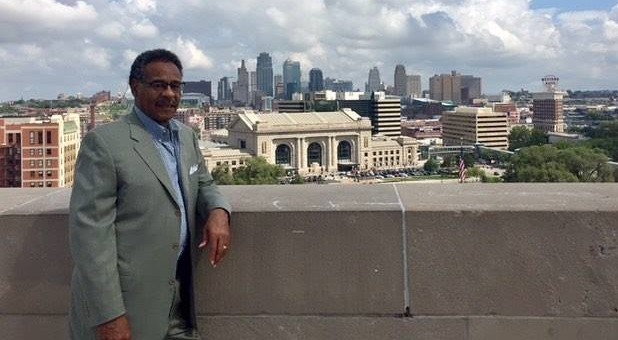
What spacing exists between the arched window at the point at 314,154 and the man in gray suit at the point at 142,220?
8998cm

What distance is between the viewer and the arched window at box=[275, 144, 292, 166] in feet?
300

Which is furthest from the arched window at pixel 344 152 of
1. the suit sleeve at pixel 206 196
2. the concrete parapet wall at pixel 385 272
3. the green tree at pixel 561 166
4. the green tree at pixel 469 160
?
the suit sleeve at pixel 206 196

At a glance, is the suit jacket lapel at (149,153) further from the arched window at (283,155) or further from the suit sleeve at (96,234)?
the arched window at (283,155)

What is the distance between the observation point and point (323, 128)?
9188cm

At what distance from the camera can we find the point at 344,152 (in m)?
95.1

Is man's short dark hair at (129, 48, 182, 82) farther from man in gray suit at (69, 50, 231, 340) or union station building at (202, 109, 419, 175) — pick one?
union station building at (202, 109, 419, 175)

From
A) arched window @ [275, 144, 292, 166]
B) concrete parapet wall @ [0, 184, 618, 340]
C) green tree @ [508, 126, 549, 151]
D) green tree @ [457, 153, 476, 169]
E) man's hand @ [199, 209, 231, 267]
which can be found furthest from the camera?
green tree @ [508, 126, 549, 151]

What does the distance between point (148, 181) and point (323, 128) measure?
89.7 metres

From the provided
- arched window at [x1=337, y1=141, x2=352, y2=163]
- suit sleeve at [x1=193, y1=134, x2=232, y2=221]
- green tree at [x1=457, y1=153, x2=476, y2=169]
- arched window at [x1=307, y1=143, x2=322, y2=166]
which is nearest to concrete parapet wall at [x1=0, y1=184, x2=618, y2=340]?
suit sleeve at [x1=193, y1=134, x2=232, y2=221]

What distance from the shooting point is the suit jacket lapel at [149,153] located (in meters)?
2.39

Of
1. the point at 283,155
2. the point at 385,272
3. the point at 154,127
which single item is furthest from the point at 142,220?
the point at 283,155

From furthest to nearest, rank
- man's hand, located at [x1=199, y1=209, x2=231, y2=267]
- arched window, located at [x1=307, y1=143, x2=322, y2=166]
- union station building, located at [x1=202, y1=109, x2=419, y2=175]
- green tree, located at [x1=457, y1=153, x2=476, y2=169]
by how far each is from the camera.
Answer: arched window, located at [x1=307, y1=143, x2=322, y2=166]
union station building, located at [x1=202, y1=109, x2=419, y2=175]
green tree, located at [x1=457, y1=153, x2=476, y2=169]
man's hand, located at [x1=199, y1=209, x2=231, y2=267]

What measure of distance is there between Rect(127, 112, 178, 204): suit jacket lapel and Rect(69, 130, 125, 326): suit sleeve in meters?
0.12

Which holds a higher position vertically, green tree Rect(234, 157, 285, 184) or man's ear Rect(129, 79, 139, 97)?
man's ear Rect(129, 79, 139, 97)
